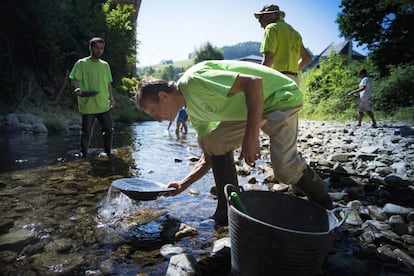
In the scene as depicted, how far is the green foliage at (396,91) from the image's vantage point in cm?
1143

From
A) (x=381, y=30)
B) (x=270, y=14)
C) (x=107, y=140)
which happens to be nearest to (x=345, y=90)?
(x=381, y=30)

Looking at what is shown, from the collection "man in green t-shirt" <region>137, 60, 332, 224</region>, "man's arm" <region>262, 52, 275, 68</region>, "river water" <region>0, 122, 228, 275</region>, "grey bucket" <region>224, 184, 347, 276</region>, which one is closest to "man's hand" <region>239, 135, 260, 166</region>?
"man in green t-shirt" <region>137, 60, 332, 224</region>

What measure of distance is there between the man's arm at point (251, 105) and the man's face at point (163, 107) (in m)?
0.51

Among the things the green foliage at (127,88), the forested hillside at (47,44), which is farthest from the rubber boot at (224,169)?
the green foliage at (127,88)

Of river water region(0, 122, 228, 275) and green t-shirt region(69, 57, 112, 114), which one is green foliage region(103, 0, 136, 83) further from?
river water region(0, 122, 228, 275)

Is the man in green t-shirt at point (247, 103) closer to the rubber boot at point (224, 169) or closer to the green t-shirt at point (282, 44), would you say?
the rubber boot at point (224, 169)

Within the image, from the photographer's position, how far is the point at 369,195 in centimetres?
298

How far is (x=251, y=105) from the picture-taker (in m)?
1.76

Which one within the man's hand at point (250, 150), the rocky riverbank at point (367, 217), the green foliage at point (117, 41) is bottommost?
the rocky riverbank at point (367, 217)

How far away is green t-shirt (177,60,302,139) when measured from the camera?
184 cm

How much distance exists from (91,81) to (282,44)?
123 inches

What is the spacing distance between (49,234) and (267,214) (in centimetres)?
167

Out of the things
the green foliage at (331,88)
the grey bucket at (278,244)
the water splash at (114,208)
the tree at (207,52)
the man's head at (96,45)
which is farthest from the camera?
the tree at (207,52)

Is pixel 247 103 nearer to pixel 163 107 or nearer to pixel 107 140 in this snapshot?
pixel 163 107
